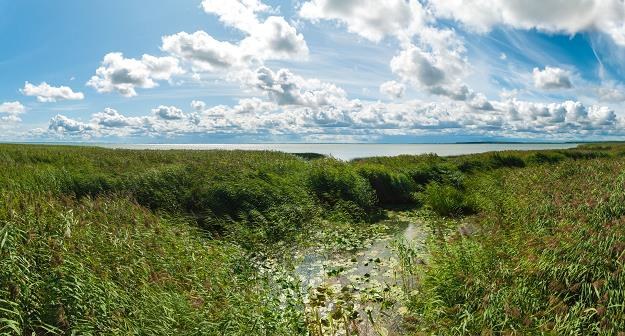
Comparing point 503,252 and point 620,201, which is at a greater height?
point 620,201

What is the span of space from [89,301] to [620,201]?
36.9 feet

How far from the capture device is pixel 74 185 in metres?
15.5

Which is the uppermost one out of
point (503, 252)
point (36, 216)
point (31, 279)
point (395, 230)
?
point (36, 216)

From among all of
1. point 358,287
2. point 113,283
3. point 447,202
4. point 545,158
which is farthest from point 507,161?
point 113,283

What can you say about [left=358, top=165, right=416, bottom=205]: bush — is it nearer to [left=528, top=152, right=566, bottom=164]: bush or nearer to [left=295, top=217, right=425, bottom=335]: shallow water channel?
Result: [left=295, top=217, right=425, bottom=335]: shallow water channel

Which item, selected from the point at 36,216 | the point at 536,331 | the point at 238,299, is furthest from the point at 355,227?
the point at 36,216

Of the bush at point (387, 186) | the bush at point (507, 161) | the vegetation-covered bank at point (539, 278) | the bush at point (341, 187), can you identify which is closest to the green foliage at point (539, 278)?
the vegetation-covered bank at point (539, 278)

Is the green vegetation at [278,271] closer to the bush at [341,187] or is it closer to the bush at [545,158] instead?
the bush at [341,187]

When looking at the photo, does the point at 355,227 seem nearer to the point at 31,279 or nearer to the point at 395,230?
the point at 395,230

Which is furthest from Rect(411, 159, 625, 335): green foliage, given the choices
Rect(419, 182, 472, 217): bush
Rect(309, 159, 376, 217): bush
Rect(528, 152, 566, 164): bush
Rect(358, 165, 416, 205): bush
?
Rect(528, 152, 566, 164): bush

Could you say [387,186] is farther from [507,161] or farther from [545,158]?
[545,158]

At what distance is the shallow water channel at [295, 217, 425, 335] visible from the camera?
7893mm

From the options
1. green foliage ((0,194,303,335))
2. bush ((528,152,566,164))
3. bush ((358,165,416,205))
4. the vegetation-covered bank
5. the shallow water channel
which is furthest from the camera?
bush ((528,152,566,164))

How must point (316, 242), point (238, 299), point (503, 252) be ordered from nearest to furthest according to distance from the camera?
point (238, 299) → point (503, 252) → point (316, 242)
